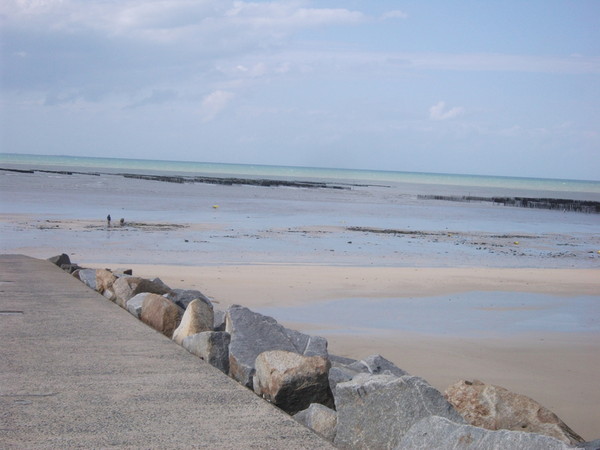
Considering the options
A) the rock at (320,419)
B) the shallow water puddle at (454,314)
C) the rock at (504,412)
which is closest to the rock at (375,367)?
the rock at (504,412)

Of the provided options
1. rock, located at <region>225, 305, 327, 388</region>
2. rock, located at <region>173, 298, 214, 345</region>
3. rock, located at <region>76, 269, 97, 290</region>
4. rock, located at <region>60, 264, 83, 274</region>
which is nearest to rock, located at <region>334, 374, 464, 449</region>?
rock, located at <region>225, 305, 327, 388</region>

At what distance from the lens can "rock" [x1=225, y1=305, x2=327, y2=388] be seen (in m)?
6.06

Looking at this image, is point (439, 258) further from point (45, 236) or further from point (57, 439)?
point (57, 439)

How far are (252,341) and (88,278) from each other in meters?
4.51

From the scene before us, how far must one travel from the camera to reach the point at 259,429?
421cm

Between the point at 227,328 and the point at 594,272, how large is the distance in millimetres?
14581

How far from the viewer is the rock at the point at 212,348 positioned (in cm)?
628

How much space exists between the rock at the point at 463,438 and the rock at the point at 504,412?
1.28m

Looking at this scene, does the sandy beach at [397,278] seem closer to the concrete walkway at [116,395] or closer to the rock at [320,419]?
the rock at [320,419]

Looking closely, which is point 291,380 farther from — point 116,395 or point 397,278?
point 397,278

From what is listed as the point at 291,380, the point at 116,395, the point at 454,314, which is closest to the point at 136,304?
the point at 291,380

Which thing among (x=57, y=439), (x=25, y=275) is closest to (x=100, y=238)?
(x=25, y=275)

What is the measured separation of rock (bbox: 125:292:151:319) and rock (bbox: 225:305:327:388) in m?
1.26

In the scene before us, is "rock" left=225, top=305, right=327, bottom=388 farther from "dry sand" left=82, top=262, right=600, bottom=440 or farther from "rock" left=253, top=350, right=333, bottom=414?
"dry sand" left=82, top=262, right=600, bottom=440
